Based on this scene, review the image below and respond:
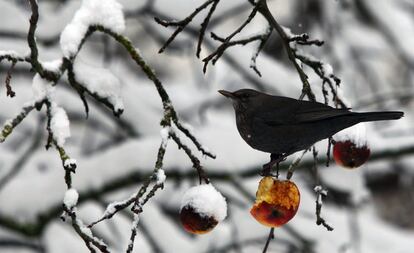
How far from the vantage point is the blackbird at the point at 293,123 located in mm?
1640

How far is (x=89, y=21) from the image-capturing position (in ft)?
5.87

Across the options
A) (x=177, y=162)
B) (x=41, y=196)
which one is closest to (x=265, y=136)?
(x=177, y=162)

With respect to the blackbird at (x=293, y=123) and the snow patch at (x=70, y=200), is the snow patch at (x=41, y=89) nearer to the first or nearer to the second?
the snow patch at (x=70, y=200)

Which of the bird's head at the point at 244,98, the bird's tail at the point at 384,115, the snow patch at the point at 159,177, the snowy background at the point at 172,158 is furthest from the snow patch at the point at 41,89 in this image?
the bird's tail at the point at 384,115

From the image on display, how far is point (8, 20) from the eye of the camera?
3.62 m

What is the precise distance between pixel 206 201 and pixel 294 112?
281 mm

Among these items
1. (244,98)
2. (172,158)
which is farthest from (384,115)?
(172,158)

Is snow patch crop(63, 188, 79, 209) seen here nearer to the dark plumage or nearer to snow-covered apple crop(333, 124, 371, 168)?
the dark plumage

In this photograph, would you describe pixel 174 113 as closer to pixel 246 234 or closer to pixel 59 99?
Answer: pixel 246 234

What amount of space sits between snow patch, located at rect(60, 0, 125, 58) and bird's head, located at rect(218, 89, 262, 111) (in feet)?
1.05

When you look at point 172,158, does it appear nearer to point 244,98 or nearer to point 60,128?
point 244,98

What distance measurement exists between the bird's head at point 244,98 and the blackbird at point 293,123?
5cm

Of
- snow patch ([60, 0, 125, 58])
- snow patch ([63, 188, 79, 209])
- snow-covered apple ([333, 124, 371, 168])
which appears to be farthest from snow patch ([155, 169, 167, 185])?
snow-covered apple ([333, 124, 371, 168])

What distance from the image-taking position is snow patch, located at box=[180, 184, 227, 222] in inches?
64.7
